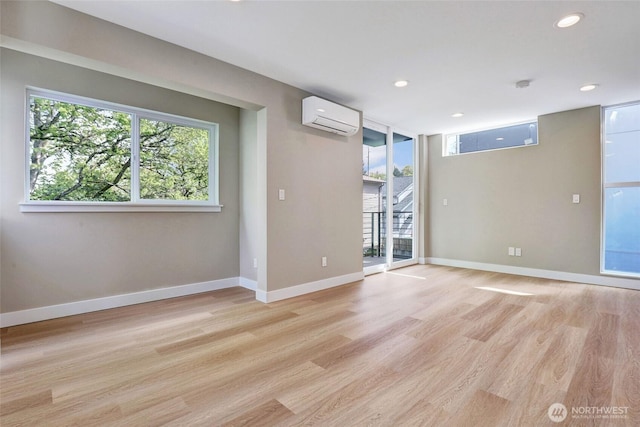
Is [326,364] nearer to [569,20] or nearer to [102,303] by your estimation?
[102,303]

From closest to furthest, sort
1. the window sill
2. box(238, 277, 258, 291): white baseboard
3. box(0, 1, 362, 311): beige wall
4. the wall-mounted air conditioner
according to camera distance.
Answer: box(0, 1, 362, 311): beige wall < the window sill < the wall-mounted air conditioner < box(238, 277, 258, 291): white baseboard

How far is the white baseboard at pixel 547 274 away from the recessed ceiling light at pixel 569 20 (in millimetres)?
3417

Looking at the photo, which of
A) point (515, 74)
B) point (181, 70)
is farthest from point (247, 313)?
point (515, 74)

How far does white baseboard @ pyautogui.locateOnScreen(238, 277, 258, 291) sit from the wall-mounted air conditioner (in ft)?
6.79

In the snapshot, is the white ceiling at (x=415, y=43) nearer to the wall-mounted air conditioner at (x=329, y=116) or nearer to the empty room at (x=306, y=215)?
the empty room at (x=306, y=215)

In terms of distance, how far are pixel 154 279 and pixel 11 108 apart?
1.96 metres

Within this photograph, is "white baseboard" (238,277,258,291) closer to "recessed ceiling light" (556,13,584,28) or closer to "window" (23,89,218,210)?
"window" (23,89,218,210)

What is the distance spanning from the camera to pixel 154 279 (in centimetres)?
337

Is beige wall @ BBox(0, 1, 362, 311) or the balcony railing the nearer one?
beige wall @ BBox(0, 1, 362, 311)

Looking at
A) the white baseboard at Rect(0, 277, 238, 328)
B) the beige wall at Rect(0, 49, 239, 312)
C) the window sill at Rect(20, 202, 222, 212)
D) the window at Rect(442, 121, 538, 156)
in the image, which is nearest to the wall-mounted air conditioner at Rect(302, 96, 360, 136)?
the beige wall at Rect(0, 49, 239, 312)

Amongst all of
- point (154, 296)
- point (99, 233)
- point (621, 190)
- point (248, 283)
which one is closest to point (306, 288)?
point (248, 283)

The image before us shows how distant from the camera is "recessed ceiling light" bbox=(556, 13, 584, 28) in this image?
2171 mm

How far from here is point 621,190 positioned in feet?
13.1

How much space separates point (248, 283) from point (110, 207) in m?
1.77
